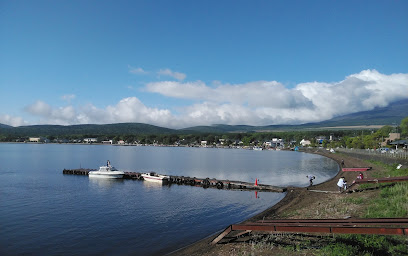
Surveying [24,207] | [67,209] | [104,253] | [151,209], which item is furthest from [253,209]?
[24,207]

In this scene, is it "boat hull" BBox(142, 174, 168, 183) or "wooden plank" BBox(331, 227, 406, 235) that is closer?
"wooden plank" BBox(331, 227, 406, 235)

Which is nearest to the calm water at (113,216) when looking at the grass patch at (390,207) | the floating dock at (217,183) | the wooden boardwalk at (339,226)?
the floating dock at (217,183)

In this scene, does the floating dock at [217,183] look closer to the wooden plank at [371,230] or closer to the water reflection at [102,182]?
the water reflection at [102,182]

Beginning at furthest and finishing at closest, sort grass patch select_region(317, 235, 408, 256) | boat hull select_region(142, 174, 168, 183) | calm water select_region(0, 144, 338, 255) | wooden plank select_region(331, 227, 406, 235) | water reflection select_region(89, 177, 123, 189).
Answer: boat hull select_region(142, 174, 168, 183) < water reflection select_region(89, 177, 123, 189) < calm water select_region(0, 144, 338, 255) < grass patch select_region(317, 235, 408, 256) < wooden plank select_region(331, 227, 406, 235)

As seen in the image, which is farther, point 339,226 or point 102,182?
point 102,182

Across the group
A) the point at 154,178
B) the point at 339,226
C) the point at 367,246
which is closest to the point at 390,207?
the point at 367,246

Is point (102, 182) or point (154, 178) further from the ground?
point (154, 178)

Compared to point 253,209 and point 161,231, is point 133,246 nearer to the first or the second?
point 161,231

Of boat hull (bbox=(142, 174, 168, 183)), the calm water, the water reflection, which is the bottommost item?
the water reflection

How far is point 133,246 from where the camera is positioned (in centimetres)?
1833

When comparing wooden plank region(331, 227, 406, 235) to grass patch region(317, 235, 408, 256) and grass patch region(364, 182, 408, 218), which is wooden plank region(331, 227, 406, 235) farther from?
grass patch region(364, 182, 408, 218)

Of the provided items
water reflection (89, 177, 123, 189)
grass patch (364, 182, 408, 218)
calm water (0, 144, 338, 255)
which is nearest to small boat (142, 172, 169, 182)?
water reflection (89, 177, 123, 189)

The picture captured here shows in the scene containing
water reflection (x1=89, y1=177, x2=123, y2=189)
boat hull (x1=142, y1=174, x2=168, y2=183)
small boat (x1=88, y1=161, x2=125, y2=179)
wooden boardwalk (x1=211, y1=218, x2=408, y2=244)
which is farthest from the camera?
small boat (x1=88, y1=161, x2=125, y2=179)

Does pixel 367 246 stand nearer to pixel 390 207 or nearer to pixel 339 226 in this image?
pixel 339 226
